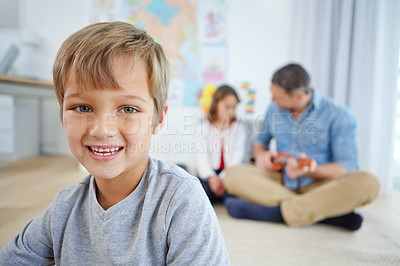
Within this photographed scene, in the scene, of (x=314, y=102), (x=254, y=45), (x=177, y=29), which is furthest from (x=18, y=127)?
(x=314, y=102)

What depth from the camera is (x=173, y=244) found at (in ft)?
1.61

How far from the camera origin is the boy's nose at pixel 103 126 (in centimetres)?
49

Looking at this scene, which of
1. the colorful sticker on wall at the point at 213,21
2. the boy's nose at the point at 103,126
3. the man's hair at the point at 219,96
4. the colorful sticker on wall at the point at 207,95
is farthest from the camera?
the colorful sticker on wall at the point at 213,21

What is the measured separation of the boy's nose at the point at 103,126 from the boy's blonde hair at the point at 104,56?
5 cm

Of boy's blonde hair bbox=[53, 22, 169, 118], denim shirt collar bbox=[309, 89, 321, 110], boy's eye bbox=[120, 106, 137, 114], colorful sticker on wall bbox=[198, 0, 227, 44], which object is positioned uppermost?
colorful sticker on wall bbox=[198, 0, 227, 44]

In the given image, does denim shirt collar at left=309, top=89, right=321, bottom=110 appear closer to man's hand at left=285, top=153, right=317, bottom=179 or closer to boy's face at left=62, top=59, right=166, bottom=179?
man's hand at left=285, top=153, right=317, bottom=179

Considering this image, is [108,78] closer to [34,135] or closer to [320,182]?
[320,182]

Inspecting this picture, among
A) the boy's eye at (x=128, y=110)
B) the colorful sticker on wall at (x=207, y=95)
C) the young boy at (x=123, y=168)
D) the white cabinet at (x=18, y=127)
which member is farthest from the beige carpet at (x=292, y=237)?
the white cabinet at (x=18, y=127)

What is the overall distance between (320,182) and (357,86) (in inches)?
30.8

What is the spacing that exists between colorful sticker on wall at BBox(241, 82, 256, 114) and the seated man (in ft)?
2.46

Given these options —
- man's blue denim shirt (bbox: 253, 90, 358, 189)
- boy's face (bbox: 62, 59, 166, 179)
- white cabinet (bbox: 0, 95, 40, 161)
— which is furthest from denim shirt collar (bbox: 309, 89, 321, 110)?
white cabinet (bbox: 0, 95, 40, 161)

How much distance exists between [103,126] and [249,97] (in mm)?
1860

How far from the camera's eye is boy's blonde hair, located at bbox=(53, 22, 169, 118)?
0.49m

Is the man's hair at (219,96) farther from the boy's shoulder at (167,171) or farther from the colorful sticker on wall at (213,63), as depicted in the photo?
the boy's shoulder at (167,171)
